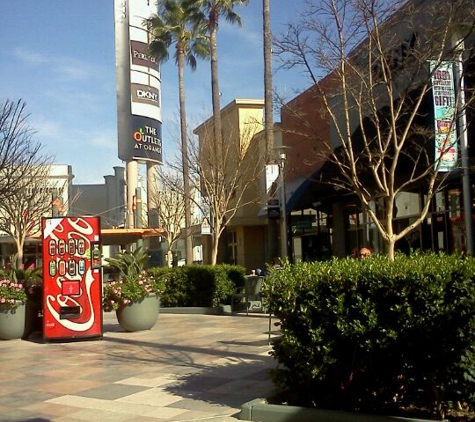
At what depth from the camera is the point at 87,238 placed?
13.5 metres

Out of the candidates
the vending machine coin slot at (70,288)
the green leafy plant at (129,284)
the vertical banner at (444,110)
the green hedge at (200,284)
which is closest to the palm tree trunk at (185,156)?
the green hedge at (200,284)

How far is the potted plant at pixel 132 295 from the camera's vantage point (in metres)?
14.3

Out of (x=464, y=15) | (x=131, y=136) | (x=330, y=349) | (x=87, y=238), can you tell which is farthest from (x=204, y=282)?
(x=131, y=136)

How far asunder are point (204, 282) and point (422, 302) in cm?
1290

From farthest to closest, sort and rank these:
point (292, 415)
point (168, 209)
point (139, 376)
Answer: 1. point (168, 209)
2. point (139, 376)
3. point (292, 415)

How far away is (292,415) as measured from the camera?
6590 millimetres

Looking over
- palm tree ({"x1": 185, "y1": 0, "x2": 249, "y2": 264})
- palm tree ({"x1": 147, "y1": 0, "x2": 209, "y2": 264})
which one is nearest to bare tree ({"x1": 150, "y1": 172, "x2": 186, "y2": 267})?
palm tree ({"x1": 147, "y1": 0, "x2": 209, "y2": 264})

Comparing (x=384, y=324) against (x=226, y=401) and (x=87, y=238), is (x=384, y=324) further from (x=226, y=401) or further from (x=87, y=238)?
(x=87, y=238)

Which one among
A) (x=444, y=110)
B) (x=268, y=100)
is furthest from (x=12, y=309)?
(x=444, y=110)

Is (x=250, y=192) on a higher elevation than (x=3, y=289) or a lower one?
higher

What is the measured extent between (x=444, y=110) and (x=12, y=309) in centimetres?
956

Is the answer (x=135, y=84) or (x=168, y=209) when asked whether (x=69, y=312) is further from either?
A: (x=135, y=84)

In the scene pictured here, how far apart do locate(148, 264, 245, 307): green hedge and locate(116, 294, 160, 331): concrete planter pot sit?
148 inches

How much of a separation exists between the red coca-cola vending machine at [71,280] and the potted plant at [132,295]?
0.88 meters
